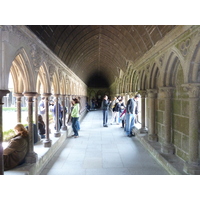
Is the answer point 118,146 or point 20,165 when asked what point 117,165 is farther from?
point 20,165

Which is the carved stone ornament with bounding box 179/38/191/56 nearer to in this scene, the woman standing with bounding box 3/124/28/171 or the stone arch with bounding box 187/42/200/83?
the stone arch with bounding box 187/42/200/83

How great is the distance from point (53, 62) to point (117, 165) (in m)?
3.71

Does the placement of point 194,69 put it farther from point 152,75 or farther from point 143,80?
point 143,80

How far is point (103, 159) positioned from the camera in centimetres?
475

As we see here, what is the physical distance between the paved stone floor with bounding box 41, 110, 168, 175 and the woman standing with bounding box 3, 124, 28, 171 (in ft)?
2.26

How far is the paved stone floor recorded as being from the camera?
4.02m

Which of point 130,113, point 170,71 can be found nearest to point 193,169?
point 170,71

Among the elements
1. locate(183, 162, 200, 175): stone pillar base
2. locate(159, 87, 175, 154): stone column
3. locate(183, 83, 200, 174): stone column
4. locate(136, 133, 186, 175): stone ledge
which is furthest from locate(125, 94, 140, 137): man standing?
locate(183, 162, 200, 175): stone pillar base

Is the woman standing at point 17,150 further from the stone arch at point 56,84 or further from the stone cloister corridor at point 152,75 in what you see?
the stone arch at point 56,84

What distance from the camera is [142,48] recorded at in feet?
20.7

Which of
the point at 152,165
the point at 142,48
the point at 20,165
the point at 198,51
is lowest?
the point at 152,165

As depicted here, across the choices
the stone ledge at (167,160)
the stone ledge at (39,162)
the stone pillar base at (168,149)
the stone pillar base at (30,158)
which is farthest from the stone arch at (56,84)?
the stone pillar base at (168,149)

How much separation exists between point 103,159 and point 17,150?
2.08 metres

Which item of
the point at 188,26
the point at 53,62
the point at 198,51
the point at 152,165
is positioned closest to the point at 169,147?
the point at 152,165
